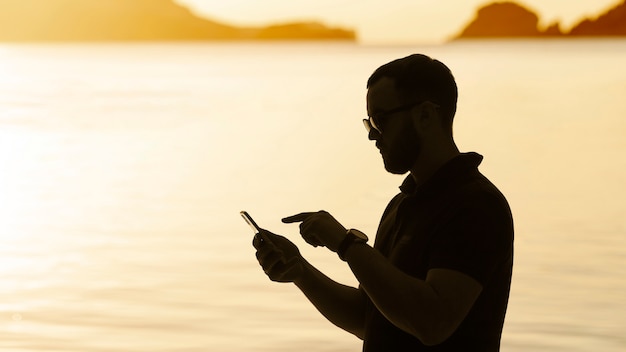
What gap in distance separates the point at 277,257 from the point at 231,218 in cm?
949

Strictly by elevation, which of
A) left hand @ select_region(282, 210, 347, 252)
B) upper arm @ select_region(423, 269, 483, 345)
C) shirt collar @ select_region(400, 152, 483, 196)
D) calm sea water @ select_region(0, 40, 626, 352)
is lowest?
upper arm @ select_region(423, 269, 483, 345)

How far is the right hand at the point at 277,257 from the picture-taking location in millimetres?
2547

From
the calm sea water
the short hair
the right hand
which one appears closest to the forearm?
the right hand

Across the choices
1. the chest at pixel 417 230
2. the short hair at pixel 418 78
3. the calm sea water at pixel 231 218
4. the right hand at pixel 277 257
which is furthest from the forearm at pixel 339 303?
the calm sea water at pixel 231 218

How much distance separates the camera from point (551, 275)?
8.95m

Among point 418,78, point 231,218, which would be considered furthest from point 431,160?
point 231,218

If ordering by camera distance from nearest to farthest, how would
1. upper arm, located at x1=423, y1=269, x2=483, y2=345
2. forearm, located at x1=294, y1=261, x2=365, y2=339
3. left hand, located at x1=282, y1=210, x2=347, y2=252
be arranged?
upper arm, located at x1=423, y1=269, x2=483, y2=345
left hand, located at x1=282, y1=210, x2=347, y2=252
forearm, located at x1=294, y1=261, x2=365, y2=339

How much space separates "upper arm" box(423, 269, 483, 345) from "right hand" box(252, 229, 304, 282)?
327mm

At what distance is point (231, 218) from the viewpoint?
12016 millimetres

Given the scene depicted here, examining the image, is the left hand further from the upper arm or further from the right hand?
the upper arm

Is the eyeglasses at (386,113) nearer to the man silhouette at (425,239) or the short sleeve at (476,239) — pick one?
the man silhouette at (425,239)

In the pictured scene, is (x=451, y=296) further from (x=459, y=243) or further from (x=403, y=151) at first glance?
(x=403, y=151)

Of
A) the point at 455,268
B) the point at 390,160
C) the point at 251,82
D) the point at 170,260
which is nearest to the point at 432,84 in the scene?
the point at 390,160

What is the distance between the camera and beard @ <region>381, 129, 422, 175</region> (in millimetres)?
2502
